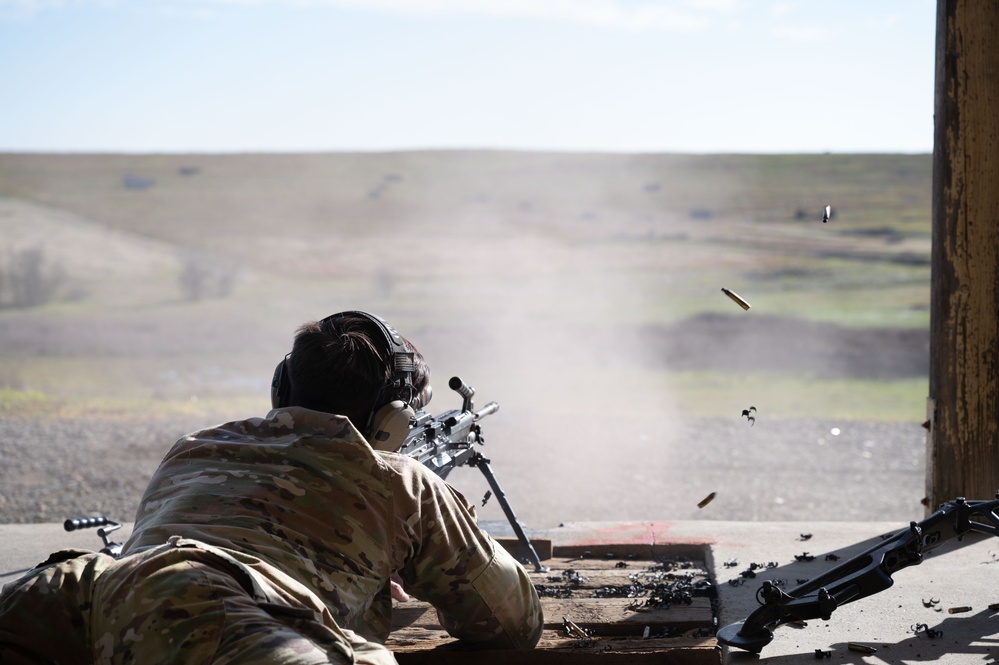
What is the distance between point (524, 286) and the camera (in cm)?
2319

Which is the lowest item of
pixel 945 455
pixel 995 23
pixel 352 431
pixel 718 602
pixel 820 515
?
pixel 820 515

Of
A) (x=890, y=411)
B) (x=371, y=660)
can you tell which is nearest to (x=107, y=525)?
(x=371, y=660)

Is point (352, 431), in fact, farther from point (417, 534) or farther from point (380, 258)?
point (380, 258)

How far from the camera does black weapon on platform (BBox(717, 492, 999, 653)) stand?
2.66 metres

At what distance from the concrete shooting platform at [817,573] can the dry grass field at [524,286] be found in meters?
2.86

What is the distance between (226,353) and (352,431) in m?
15.8

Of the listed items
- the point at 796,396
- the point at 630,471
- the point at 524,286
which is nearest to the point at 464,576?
the point at 630,471

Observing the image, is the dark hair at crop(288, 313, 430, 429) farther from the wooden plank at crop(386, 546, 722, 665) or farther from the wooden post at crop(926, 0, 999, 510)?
the wooden post at crop(926, 0, 999, 510)

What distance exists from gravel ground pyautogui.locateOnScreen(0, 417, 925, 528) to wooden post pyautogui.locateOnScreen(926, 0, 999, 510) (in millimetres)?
2993

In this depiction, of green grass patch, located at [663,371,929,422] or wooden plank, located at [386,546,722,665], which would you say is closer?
wooden plank, located at [386,546,722,665]

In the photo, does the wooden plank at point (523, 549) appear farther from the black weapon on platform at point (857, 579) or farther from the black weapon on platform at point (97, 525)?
the black weapon on platform at point (97, 525)

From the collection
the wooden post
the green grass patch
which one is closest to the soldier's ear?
the wooden post

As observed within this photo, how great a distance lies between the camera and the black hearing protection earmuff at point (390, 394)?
2.30 meters

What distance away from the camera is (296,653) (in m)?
1.67
